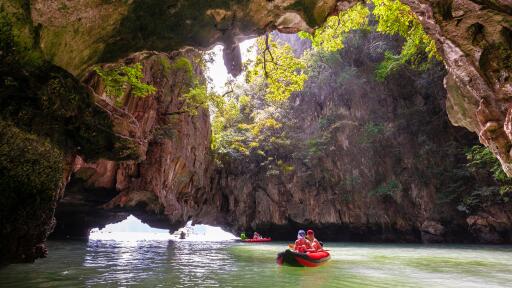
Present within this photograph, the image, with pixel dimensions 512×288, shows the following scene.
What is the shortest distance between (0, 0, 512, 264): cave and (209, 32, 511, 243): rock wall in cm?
10

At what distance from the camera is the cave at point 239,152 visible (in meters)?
5.30

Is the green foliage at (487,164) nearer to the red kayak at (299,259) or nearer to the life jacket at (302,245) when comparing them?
the life jacket at (302,245)

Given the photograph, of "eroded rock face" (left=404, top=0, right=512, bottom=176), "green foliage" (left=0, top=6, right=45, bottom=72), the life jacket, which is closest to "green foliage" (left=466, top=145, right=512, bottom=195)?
"eroded rock face" (left=404, top=0, right=512, bottom=176)

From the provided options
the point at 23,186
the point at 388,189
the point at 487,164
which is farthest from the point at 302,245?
the point at 487,164

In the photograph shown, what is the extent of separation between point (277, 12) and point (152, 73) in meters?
7.82

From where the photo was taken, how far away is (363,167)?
24188mm

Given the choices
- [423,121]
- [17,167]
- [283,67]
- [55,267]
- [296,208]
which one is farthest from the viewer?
[296,208]

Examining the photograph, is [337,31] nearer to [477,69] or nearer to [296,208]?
[477,69]

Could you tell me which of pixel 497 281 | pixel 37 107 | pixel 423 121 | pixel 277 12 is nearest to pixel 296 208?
pixel 423 121

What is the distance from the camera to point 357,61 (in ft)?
87.1

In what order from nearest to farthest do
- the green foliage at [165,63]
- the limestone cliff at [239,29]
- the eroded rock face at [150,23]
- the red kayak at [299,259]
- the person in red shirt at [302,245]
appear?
the eroded rock face at [150,23]
the limestone cliff at [239,29]
the red kayak at [299,259]
the person in red shirt at [302,245]
the green foliage at [165,63]

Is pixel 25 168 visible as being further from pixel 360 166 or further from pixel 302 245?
pixel 360 166

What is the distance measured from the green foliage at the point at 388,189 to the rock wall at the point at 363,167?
74 millimetres

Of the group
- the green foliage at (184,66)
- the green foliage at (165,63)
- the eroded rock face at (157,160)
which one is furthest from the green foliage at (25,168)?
the green foliage at (184,66)
